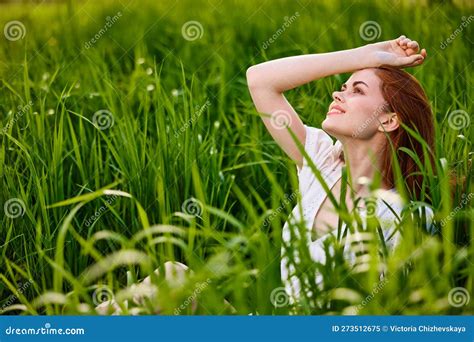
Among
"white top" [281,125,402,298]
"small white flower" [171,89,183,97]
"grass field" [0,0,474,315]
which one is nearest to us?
"grass field" [0,0,474,315]

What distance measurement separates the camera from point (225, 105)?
8.87ft

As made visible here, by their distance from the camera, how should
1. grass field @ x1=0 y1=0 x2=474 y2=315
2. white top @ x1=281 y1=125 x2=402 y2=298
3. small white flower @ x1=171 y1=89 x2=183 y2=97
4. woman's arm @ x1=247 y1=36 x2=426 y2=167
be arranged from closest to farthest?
grass field @ x1=0 y1=0 x2=474 y2=315
white top @ x1=281 y1=125 x2=402 y2=298
woman's arm @ x1=247 y1=36 x2=426 y2=167
small white flower @ x1=171 y1=89 x2=183 y2=97

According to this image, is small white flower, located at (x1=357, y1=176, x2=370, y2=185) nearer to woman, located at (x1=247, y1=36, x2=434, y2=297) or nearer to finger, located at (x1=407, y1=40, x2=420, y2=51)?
woman, located at (x1=247, y1=36, x2=434, y2=297)

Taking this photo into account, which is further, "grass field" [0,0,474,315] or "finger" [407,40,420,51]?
"finger" [407,40,420,51]

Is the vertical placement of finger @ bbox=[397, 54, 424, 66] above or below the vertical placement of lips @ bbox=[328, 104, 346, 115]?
above

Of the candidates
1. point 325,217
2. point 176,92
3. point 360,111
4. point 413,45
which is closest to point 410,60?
point 413,45

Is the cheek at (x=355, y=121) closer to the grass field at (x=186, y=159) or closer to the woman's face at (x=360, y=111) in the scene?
the woman's face at (x=360, y=111)

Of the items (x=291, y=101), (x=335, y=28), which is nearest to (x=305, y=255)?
(x=291, y=101)

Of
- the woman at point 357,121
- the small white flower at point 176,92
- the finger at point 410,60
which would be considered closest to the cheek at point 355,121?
the woman at point 357,121

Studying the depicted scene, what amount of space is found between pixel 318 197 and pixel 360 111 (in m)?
0.20

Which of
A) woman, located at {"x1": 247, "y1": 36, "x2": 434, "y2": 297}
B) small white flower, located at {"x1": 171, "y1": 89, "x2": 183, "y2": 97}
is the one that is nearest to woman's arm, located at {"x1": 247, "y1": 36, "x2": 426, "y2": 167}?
woman, located at {"x1": 247, "y1": 36, "x2": 434, "y2": 297}

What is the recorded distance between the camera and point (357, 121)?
6.89 ft

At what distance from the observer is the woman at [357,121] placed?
211cm

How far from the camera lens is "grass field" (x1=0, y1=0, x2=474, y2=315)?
1.90 meters
